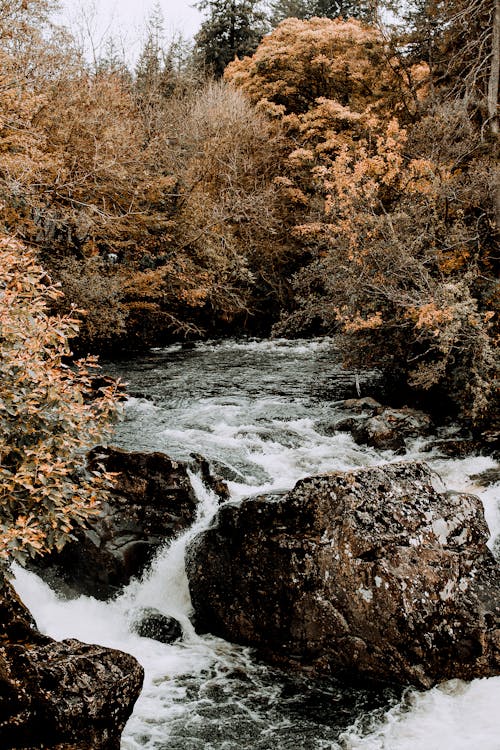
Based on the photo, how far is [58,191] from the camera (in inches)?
605

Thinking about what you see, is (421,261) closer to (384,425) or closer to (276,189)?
(384,425)

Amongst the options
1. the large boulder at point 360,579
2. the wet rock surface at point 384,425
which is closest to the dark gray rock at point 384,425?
the wet rock surface at point 384,425

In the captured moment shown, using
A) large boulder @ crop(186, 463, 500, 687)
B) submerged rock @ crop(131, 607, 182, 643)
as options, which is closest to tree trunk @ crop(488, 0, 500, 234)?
large boulder @ crop(186, 463, 500, 687)

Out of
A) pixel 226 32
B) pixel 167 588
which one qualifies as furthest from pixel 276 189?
pixel 167 588

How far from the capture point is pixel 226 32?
1403 inches

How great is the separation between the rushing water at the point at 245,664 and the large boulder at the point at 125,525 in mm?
161

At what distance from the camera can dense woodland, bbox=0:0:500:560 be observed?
1207cm

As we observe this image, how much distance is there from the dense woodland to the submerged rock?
3484 millimetres

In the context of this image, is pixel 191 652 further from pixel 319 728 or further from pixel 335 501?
pixel 335 501

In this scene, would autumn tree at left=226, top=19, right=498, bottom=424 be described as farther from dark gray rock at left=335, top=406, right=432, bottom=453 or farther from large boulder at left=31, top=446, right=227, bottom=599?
large boulder at left=31, top=446, right=227, bottom=599

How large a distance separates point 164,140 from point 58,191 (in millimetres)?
5889

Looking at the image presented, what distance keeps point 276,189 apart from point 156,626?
69.3 feet

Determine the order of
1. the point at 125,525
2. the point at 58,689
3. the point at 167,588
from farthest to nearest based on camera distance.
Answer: the point at 125,525, the point at 167,588, the point at 58,689

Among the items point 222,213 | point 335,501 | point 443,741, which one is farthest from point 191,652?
point 222,213
